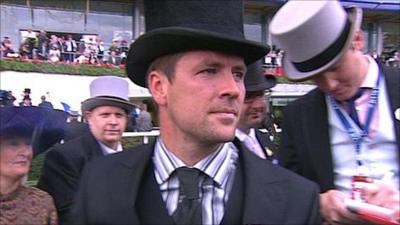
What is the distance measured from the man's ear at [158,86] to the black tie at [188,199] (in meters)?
0.22

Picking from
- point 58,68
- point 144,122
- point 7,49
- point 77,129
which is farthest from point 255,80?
point 7,49

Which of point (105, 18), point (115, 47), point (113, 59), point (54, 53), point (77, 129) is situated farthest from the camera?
point (105, 18)

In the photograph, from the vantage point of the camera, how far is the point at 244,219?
1.49 metres

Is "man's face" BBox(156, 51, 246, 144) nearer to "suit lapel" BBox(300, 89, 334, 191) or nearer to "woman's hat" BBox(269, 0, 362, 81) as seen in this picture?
"woman's hat" BBox(269, 0, 362, 81)

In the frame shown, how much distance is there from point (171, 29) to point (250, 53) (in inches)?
10.2

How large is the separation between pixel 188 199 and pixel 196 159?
0.13m

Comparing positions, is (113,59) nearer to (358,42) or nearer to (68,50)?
(68,50)

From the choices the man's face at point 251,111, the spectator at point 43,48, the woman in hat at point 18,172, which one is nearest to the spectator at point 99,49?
the spectator at point 43,48

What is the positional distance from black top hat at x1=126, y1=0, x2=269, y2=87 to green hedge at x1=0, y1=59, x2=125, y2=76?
54.5ft

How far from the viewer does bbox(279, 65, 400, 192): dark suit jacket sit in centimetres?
190

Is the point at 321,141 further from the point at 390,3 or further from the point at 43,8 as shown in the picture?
the point at 390,3

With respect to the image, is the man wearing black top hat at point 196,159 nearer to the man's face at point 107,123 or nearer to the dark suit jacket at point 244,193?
the dark suit jacket at point 244,193

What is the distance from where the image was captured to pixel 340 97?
6.14ft

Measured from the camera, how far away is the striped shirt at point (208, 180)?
1533mm
